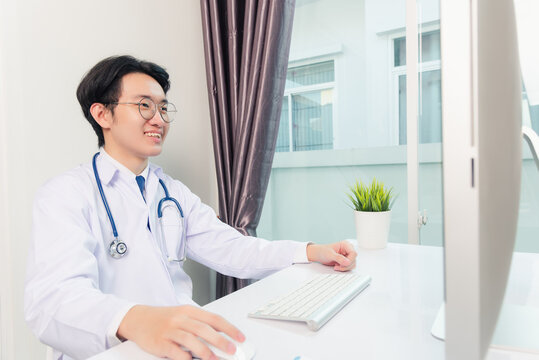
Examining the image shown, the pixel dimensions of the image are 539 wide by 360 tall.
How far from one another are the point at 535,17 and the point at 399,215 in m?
0.82

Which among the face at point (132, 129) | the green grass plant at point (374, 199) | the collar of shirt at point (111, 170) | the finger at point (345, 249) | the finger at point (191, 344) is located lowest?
the finger at point (191, 344)

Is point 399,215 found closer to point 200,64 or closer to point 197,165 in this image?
point 197,165

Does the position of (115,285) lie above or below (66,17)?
below

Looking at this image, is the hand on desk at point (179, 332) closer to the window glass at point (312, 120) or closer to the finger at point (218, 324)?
the finger at point (218, 324)

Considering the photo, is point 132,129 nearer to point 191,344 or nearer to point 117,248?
point 117,248

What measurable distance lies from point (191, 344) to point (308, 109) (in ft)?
4.69

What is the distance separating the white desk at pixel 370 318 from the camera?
1.80 feet

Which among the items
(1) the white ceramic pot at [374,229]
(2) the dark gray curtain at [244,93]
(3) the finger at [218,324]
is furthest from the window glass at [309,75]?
(3) the finger at [218,324]

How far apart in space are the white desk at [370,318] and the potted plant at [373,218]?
0.18 meters

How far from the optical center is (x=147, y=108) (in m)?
1.17

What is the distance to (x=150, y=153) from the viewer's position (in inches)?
44.9

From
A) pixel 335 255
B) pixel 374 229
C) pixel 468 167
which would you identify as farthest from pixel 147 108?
pixel 468 167

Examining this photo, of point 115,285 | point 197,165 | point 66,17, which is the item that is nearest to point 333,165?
point 197,165

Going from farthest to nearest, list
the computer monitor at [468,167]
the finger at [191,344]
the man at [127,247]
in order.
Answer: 1. the man at [127,247]
2. the finger at [191,344]
3. the computer monitor at [468,167]
